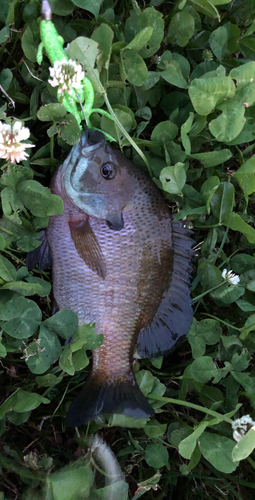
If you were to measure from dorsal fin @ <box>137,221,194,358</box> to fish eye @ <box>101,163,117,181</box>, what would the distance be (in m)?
0.38

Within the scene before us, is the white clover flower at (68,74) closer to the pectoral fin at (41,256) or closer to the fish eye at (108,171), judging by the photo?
the fish eye at (108,171)

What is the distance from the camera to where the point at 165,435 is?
6.01 ft

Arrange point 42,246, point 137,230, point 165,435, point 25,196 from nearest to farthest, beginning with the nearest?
point 25,196 → point 137,230 → point 42,246 → point 165,435

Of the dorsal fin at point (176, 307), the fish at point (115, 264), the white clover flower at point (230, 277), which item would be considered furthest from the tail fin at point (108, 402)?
the white clover flower at point (230, 277)

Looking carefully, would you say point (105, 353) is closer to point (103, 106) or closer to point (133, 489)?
point (133, 489)

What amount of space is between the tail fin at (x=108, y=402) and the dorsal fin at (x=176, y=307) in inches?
7.6

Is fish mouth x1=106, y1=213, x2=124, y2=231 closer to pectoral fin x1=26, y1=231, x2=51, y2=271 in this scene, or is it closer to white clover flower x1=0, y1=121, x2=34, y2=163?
pectoral fin x1=26, y1=231, x2=51, y2=271

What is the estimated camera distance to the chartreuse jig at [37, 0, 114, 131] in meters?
1.36

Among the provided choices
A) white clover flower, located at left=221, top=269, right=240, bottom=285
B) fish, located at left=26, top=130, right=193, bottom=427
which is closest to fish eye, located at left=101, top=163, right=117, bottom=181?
fish, located at left=26, top=130, right=193, bottom=427

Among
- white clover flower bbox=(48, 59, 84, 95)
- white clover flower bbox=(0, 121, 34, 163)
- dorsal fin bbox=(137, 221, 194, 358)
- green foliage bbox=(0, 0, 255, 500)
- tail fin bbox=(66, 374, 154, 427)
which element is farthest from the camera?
dorsal fin bbox=(137, 221, 194, 358)

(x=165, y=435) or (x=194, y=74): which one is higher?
(x=194, y=74)

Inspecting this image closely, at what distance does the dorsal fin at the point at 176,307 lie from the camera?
167 cm

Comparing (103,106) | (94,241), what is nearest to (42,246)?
(94,241)

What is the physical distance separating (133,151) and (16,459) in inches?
56.6
